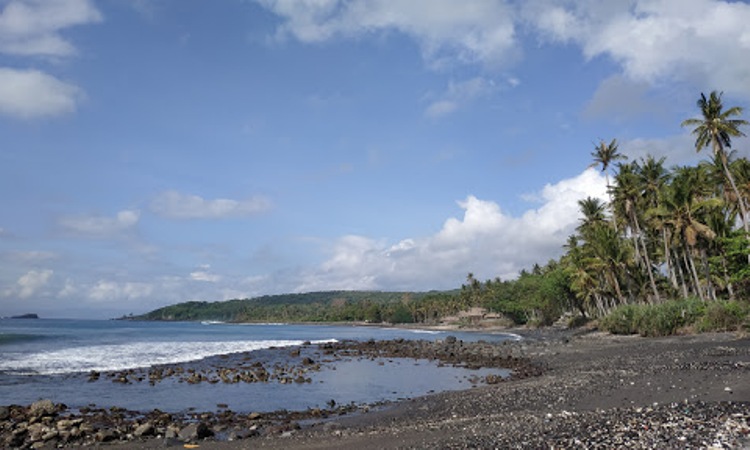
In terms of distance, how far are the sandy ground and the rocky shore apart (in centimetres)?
3

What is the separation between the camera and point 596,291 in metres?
67.4

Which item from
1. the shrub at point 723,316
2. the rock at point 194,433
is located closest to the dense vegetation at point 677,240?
the shrub at point 723,316

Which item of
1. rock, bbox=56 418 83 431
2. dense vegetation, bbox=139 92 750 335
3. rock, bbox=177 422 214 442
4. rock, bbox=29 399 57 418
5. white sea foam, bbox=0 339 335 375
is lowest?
rock, bbox=177 422 214 442

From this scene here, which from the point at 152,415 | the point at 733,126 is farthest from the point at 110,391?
the point at 733,126

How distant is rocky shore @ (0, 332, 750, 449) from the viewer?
34.2ft

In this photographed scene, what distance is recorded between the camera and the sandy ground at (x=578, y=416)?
10039 mm

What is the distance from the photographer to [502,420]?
1362 centimetres

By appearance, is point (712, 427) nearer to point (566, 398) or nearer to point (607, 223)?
point (566, 398)

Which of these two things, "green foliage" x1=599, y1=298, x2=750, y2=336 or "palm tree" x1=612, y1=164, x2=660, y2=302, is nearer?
"green foliage" x1=599, y1=298, x2=750, y2=336

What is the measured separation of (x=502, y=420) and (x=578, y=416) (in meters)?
1.99

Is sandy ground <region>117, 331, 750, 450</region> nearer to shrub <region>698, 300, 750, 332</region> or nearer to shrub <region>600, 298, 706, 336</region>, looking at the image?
shrub <region>698, 300, 750, 332</region>

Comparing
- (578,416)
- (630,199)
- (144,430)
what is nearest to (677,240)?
(630,199)

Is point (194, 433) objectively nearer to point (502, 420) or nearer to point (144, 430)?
point (144, 430)

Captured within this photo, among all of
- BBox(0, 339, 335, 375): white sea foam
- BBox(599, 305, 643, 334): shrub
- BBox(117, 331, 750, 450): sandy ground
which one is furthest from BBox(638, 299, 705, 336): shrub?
BBox(0, 339, 335, 375): white sea foam
